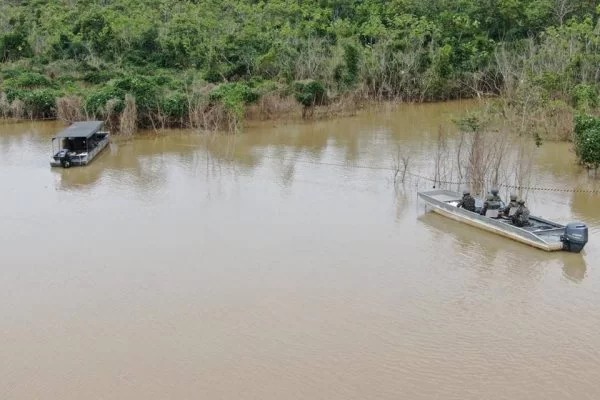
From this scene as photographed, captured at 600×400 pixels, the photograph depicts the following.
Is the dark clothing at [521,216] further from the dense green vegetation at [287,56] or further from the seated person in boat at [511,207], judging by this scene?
the dense green vegetation at [287,56]

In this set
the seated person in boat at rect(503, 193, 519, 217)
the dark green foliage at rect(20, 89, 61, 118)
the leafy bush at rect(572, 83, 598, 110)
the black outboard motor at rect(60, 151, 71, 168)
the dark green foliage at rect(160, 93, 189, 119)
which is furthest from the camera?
the dark green foliage at rect(20, 89, 61, 118)

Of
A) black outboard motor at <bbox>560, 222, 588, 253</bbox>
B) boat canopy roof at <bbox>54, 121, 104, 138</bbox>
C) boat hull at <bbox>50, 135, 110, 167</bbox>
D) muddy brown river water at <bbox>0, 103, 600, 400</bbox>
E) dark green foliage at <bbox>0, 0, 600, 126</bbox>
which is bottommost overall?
muddy brown river water at <bbox>0, 103, 600, 400</bbox>

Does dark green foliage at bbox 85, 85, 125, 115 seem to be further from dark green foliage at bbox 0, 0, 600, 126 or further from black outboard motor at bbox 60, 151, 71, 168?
black outboard motor at bbox 60, 151, 71, 168

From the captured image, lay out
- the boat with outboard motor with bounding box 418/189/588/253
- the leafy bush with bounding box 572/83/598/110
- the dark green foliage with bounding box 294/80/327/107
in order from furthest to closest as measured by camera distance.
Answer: the dark green foliage with bounding box 294/80/327/107 < the leafy bush with bounding box 572/83/598/110 < the boat with outboard motor with bounding box 418/189/588/253

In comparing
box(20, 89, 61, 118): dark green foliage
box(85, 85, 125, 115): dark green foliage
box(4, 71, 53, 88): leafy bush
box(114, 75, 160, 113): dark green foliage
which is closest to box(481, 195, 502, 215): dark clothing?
box(114, 75, 160, 113): dark green foliage

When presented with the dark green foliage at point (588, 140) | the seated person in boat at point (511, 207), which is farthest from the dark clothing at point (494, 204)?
the dark green foliage at point (588, 140)

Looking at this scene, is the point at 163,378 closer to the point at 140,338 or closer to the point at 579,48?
the point at 140,338
